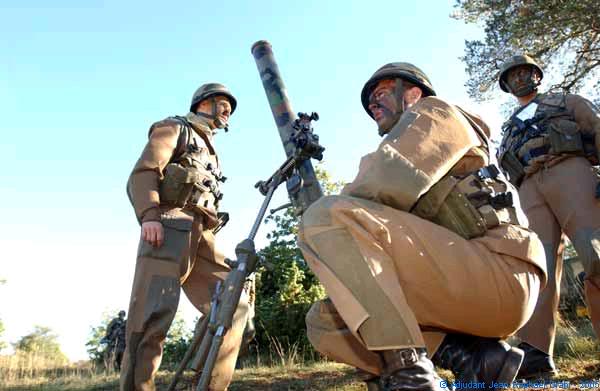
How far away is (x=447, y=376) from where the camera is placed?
3768 mm

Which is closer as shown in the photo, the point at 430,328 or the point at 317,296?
the point at 430,328

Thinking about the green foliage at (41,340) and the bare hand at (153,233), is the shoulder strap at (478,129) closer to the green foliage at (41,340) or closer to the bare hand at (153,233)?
the bare hand at (153,233)

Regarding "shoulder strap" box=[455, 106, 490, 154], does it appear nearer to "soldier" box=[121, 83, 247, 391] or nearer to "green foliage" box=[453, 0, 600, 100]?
"soldier" box=[121, 83, 247, 391]

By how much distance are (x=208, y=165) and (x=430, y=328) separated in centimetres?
285

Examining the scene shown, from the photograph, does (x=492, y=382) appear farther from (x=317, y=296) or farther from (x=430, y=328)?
(x=317, y=296)

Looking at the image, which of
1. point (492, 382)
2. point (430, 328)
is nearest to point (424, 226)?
point (430, 328)

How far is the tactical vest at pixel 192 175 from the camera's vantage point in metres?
4.10

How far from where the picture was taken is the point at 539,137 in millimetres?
4320

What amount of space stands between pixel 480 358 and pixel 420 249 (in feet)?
2.01

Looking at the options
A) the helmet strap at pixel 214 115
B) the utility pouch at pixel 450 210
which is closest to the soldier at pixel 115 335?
the helmet strap at pixel 214 115

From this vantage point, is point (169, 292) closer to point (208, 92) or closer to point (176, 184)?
point (176, 184)

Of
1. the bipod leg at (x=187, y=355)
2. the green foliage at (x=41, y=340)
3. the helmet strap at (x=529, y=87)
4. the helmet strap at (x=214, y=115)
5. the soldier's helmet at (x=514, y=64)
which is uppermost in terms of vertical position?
the green foliage at (x=41, y=340)

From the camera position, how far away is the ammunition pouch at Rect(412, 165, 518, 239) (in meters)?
2.18

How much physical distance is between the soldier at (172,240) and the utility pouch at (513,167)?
2.72m
